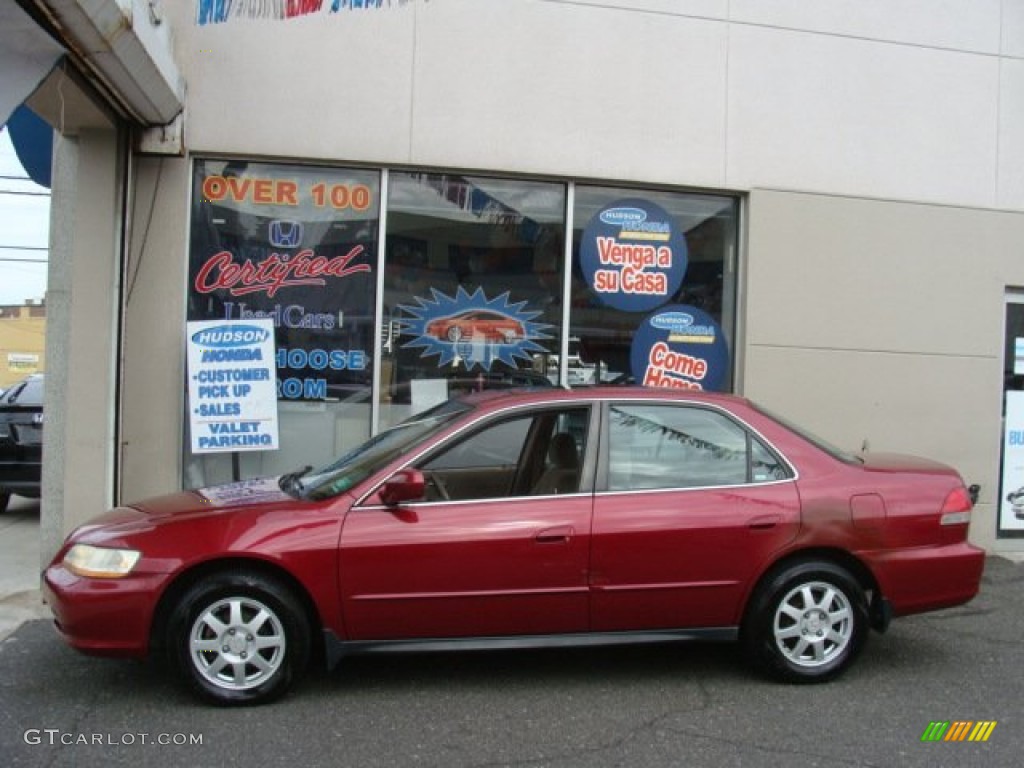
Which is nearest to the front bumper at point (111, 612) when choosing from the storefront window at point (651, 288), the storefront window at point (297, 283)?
the storefront window at point (297, 283)

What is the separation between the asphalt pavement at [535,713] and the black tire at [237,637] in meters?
0.12

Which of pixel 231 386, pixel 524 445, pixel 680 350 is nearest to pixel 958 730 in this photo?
pixel 524 445

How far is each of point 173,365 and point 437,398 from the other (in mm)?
2119

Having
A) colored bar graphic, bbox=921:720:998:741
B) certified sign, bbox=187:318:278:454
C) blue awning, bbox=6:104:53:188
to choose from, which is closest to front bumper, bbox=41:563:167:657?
certified sign, bbox=187:318:278:454

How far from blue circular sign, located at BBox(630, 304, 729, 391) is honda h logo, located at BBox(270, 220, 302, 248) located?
3.02 metres

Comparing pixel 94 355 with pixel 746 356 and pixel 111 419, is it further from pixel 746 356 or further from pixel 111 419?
pixel 746 356

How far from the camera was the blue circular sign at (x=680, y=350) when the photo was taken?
7934mm

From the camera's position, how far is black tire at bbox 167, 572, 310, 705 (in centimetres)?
413

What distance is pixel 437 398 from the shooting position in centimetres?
757

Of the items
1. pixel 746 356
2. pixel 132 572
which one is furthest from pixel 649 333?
pixel 132 572

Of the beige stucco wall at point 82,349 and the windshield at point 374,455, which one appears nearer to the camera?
the windshield at point 374,455

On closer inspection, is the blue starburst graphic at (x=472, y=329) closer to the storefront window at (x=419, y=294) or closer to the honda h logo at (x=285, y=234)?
the storefront window at (x=419, y=294)

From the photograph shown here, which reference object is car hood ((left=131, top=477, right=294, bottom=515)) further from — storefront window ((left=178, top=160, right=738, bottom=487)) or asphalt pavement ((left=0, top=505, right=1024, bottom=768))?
storefront window ((left=178, top=160, right=738, bottom=487))

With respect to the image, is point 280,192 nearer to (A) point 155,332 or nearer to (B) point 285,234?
(B) point 285,234
